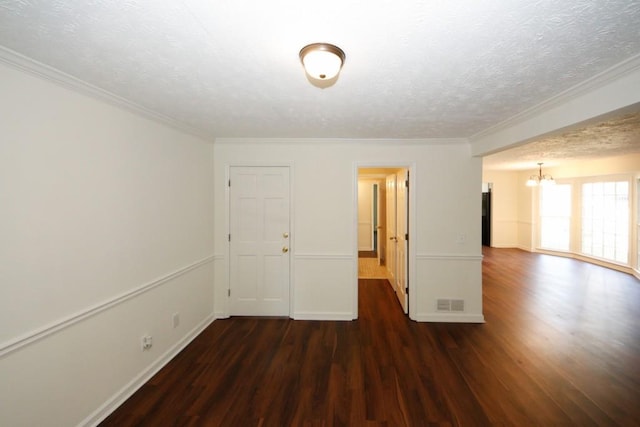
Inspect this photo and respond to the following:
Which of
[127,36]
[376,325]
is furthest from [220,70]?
[376,325]

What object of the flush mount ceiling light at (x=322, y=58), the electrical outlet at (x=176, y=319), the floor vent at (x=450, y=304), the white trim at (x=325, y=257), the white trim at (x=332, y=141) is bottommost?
the floor vent at (x=450, y=304)

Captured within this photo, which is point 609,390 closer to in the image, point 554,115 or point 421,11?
point 554,115

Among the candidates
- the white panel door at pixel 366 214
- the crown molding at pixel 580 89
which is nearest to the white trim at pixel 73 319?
the crown molding at pixel 580 89

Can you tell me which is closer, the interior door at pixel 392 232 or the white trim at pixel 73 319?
the white trim at pixel 73 319

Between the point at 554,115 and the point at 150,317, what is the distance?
395 cm

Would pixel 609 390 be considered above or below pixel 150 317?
below

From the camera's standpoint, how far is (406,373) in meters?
2.24

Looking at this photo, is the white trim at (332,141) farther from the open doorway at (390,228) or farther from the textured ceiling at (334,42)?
the textured ceiling at (334,42)

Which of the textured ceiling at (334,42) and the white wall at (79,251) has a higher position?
the textured ceiling at (334,42)

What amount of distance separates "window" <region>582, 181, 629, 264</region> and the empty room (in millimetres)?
1993

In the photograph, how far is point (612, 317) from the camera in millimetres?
3293

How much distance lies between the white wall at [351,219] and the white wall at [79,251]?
1.05m

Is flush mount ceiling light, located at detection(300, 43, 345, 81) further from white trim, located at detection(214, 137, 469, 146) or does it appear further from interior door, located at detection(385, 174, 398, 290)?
interior door, located at detection(385, 174, 398, 290)

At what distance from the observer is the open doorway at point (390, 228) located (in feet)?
11.3
